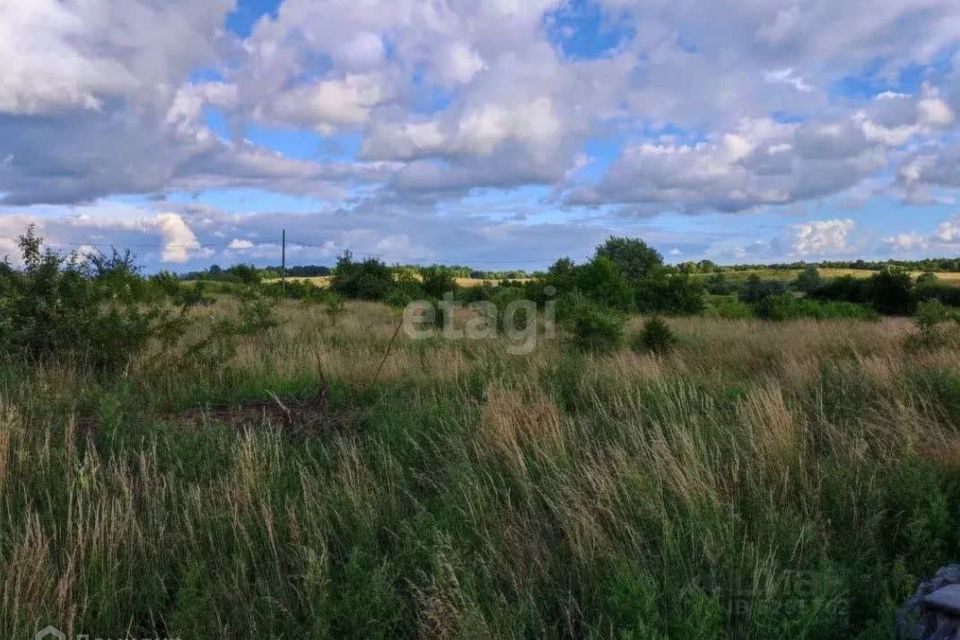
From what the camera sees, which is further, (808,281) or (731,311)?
(808,281)

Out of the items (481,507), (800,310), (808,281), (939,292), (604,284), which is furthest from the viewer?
(808,281)

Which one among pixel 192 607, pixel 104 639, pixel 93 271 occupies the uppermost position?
pixel 93 271

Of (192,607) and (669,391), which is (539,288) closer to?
(669,391)

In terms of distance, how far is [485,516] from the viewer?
414 centimetres

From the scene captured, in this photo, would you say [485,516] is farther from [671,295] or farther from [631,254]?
[631,254]

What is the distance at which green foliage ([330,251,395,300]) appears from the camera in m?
34.8

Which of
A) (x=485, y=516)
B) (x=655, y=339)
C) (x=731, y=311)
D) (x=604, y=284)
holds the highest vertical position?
(x=604, y=284)

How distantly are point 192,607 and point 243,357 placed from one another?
7.54 metres

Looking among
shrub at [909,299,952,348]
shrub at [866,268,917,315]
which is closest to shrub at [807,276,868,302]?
shrub at [866,268,917,315]

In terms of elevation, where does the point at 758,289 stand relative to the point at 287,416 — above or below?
above

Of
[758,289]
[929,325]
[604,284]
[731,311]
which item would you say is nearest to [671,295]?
[731,311]

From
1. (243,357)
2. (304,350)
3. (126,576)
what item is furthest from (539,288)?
(126,576)

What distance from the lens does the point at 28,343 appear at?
30.5 ft

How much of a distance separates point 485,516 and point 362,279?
105 ft
